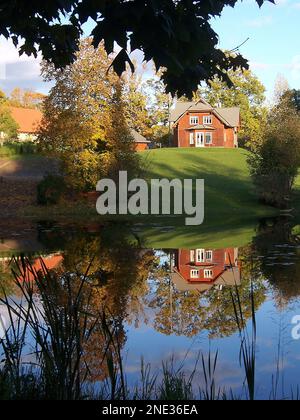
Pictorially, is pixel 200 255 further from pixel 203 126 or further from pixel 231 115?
pixel 231 115

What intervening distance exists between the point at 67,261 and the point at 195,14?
9.91 meters

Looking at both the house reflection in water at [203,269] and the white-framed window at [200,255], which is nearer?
the house reflection in water at [203,269]

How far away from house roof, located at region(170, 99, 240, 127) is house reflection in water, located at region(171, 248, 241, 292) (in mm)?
51421

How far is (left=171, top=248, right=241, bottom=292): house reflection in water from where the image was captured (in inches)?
452

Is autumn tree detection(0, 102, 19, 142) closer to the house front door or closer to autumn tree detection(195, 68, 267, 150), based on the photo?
the house front door

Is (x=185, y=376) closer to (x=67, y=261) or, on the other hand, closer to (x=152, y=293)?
(x=152, y=293)

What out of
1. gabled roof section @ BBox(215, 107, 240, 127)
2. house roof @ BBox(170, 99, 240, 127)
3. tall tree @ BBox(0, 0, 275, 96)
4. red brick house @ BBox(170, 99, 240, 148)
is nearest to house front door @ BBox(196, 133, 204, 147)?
Result: red brick house @ BBox(170, 99, 240, 148)

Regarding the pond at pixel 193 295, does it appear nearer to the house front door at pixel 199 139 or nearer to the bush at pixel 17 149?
the bush at pixel 17 149

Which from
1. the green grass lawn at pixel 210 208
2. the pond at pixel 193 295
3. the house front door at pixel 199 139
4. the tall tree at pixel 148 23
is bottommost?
the pond at pixel 193 295

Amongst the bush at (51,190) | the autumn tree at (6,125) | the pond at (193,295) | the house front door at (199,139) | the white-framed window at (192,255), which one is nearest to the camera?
the pond at (193,295)

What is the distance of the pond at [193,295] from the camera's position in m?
6.59

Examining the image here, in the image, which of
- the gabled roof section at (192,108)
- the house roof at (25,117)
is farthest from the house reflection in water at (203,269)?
the house roof at (25,117)

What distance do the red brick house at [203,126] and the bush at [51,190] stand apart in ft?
126

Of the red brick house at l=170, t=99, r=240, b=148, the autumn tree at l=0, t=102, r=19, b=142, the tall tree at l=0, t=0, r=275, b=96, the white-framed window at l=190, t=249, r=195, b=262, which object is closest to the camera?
the tall tree at l=0, t=0, r=275, b=96
